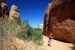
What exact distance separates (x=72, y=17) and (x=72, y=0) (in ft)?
8.16

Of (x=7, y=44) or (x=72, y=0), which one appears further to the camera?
(x=72, y=0)

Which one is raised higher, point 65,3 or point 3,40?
point 65,3

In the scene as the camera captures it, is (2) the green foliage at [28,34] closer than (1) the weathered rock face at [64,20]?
Yes

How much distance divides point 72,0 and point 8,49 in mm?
19350

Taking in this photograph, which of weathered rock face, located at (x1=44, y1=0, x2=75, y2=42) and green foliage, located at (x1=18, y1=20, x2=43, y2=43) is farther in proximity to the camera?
weathered rock face, located at (x1=44, y1=0, x2=75, y2=42)

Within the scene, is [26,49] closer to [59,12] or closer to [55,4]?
[59,12]

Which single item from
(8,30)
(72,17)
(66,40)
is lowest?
(66,40)

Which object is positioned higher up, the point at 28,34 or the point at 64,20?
the point at 64,20

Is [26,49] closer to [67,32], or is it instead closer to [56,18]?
[67,32]

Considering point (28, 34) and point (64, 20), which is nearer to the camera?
point (28, 34)

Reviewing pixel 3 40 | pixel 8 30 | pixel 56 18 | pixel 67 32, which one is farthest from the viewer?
pixel 56 18

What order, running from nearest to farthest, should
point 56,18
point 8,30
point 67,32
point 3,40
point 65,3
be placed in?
point 3,40 < point 8,30 < point 67,32 < point 65,3 < point 56,18

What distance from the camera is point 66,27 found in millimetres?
23391

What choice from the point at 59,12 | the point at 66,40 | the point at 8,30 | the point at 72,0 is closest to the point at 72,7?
the point at 72,0
